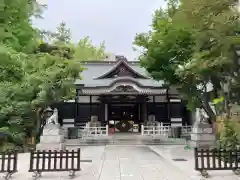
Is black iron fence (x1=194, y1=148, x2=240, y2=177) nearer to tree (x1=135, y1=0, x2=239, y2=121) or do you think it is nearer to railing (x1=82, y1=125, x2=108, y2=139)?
tree (x1=135, y1=0, x2=239, y2=121)

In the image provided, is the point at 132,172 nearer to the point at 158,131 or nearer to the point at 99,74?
the point at 158,131

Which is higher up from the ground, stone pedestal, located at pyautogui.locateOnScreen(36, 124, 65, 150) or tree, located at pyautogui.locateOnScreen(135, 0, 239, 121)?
tree, located at pyautogui.locateOnScreen(135, 0, 239, 121)

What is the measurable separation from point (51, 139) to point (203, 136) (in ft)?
27.1

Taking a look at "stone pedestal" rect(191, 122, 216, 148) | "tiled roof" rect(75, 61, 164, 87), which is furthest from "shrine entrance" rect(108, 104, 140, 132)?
"stone pedestal" rect(191, 122, 216, 148)

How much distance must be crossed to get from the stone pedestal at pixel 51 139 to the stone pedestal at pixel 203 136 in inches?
292

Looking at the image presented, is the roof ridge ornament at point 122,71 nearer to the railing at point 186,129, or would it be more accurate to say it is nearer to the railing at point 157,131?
the railing at point 186,129

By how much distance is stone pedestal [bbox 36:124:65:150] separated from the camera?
12.8 metres

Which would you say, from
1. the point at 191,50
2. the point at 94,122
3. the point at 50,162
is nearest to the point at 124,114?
the point at 94,122

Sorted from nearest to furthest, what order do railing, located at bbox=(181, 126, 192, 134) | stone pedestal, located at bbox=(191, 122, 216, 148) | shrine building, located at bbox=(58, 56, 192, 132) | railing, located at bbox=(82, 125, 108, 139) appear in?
stone pedestal, located at bbox=(191, 122, 216, 148), railing, located at bbox=(82, 125, 108, 139), railing, located at bbox=(181, 126, 192, 134), shrine building, located at bbox=(58, 56, 192, 132)

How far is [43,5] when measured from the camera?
1820cm

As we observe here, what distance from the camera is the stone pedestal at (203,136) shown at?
43.9 feet

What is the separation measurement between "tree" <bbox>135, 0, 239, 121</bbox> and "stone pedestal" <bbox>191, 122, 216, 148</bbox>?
68cm

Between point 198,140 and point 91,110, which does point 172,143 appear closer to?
point 198,140

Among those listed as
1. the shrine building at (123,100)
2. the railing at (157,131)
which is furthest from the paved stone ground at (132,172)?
the shrine building at (123,100)
